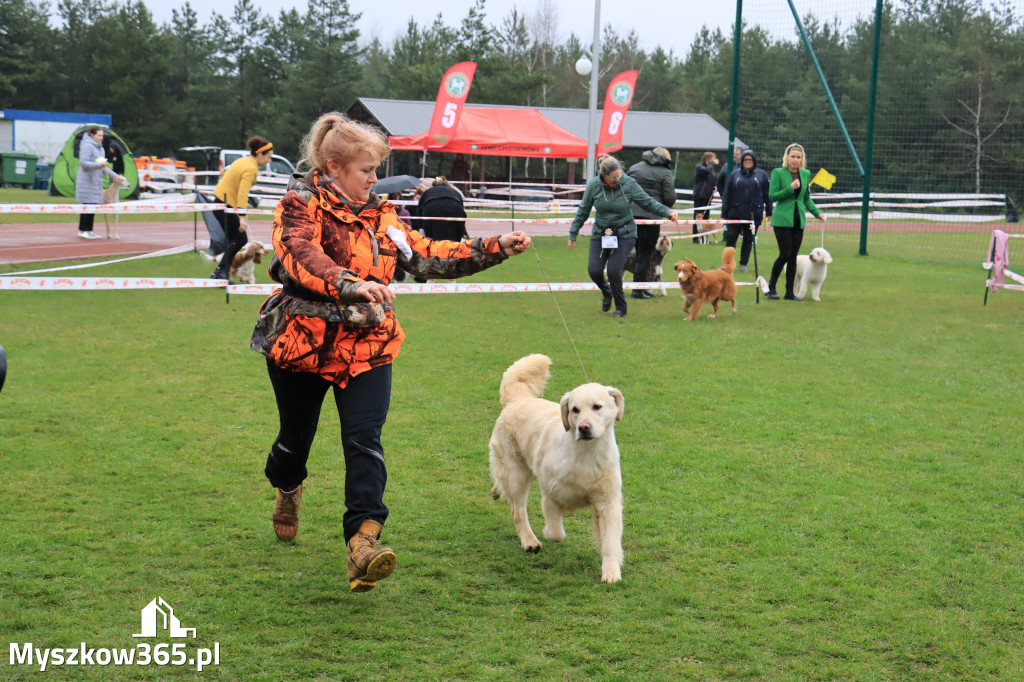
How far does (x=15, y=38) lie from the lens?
177 feet

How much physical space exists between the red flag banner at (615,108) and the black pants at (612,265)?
513 inches

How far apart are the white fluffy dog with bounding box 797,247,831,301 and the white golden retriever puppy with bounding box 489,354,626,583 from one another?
8.82 metres

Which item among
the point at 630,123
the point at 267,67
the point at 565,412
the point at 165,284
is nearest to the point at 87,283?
the point at 165,284

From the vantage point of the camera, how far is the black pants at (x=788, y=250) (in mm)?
11672

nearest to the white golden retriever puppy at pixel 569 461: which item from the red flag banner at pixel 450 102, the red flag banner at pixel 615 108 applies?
the red flag banner at pixel 615 108

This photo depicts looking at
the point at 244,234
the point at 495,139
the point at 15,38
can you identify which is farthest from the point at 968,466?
the point at 15,38

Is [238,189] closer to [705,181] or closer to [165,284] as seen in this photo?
[165,284]

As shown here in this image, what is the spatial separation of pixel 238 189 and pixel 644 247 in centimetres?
516

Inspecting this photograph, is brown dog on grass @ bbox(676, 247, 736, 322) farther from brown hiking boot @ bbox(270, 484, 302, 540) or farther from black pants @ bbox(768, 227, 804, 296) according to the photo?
brown hiking boot @ bbox(270, 484, 302, 540)

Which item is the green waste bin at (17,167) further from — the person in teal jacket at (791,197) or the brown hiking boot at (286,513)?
the brown hiking boot at (286,513)

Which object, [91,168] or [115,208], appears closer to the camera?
[115,208]

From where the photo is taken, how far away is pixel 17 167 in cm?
3503

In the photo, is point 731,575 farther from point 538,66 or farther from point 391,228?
point 538,66

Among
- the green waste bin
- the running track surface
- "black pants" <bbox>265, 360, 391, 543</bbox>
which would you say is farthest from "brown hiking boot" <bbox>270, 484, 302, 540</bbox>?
the green waste bin
